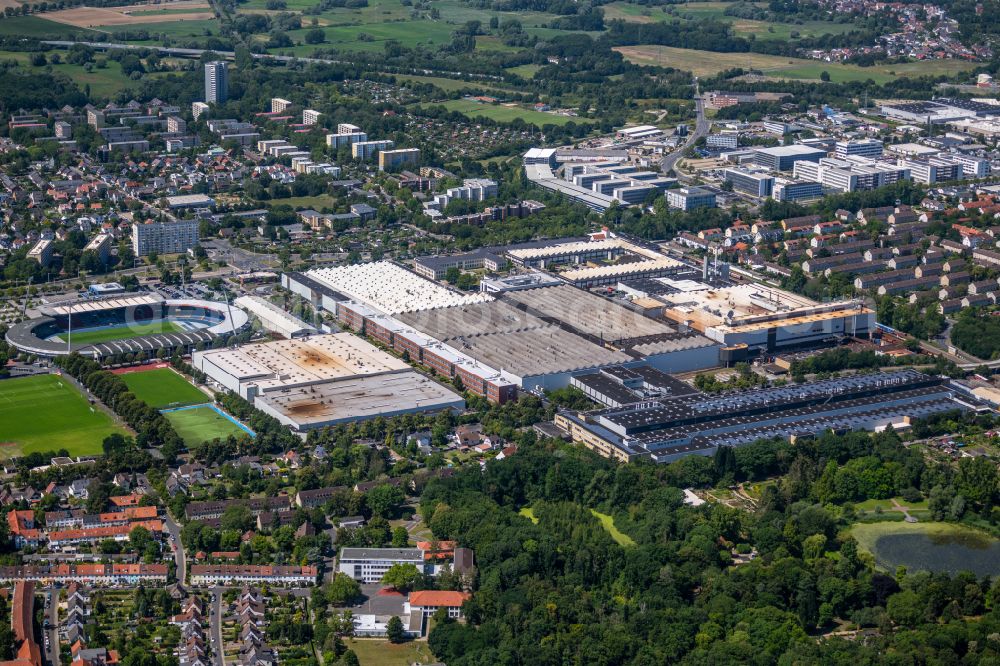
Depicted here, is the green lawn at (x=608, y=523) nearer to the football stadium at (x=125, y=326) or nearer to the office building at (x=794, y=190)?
the football stadium at (x=125, y=326)

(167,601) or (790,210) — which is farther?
(790,210)

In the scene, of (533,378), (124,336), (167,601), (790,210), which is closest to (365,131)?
(790,210)

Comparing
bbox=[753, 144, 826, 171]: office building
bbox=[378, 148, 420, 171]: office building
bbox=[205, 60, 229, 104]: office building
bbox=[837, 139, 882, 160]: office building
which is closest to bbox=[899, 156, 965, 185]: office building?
bbox=[837, 139, 882, 160]: office building

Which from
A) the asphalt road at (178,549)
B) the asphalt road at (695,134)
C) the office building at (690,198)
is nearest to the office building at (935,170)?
the asphalt road at (695,134)

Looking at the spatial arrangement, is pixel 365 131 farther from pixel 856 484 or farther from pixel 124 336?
pixel 856 484

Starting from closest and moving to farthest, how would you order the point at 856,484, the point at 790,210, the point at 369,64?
1. the point at 856,484
2. the point at 790,210
3. the point at 369,64

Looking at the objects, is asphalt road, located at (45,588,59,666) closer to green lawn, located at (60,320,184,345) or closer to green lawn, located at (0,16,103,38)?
green lawn, located at (60,320,184,345)
